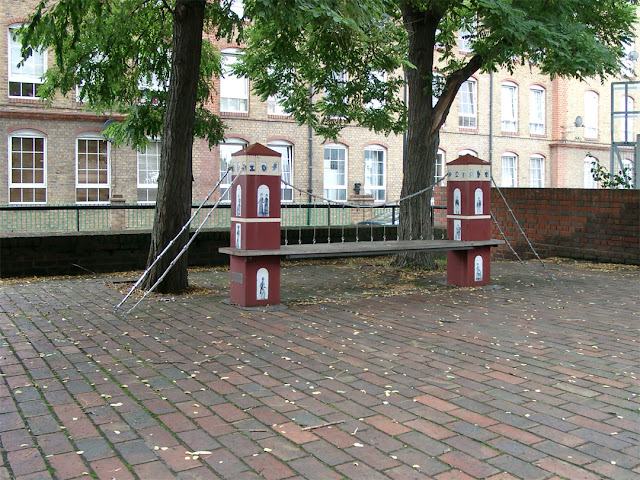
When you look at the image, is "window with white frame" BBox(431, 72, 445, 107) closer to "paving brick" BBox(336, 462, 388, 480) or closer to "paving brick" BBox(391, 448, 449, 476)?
"paving brick" BBox(391, 448, 449, 476)

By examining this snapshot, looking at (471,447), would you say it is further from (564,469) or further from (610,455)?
(610,455)

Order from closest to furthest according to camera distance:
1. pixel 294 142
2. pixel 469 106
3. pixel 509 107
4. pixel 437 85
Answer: pixel 437 85 → pixel 294 142 → pixel 469 106 → pixel 509 107

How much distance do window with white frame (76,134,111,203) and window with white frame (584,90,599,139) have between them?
26646 millimetres

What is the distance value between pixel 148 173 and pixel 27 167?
435 cm

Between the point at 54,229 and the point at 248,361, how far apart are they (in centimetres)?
879

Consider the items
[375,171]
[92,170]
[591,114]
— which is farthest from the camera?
[591,114]

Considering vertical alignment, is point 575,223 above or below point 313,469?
above

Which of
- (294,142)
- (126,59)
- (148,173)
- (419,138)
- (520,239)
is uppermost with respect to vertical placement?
(294,142)

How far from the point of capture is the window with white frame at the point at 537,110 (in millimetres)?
37125

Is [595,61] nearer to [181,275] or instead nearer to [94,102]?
[181,275]

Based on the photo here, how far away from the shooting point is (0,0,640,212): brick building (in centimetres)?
2434

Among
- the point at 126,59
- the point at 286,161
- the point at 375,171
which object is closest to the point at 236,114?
the point at 286,161

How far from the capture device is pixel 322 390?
523 centimetres

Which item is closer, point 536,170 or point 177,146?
point 177,146
